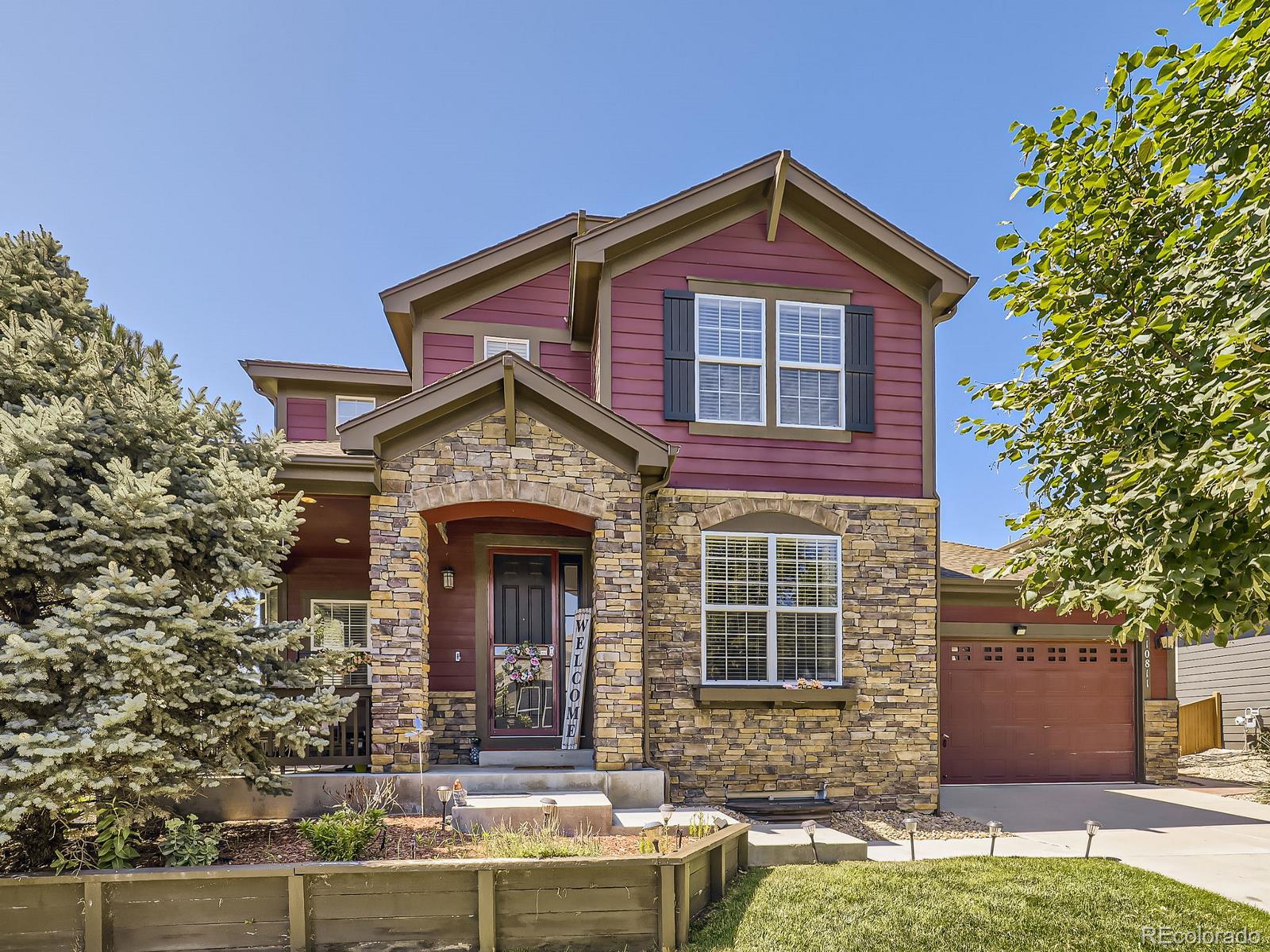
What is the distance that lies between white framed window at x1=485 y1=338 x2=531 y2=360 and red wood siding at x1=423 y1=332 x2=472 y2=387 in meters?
0.24

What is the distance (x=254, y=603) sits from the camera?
21.7 feet

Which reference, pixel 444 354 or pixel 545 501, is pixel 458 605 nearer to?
pixel 545 501

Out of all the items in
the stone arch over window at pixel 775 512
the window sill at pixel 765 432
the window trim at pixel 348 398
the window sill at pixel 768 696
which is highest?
the window trim at pixel 348 398

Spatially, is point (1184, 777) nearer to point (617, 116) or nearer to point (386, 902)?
point (386, 902)

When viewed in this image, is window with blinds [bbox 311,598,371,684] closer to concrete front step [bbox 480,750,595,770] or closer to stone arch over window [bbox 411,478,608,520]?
concrete front step [bbox 480,750,595,770]

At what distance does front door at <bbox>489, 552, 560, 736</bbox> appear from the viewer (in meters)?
10.0

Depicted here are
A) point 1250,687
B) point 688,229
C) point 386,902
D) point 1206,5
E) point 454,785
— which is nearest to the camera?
point 1206,5

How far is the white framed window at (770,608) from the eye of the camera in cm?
934

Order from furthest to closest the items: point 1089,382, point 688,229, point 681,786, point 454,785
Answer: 1. point 688,229
2. point 681,786
3. point 454,785
4. point 1089,382

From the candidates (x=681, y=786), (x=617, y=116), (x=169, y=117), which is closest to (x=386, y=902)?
(x=681, y=786)

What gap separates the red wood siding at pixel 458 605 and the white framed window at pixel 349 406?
14.1ft

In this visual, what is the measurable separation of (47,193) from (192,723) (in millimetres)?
5524

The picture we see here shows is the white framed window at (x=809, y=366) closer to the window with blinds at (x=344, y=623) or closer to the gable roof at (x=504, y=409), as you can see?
the gable roof at (x=504, y=409)

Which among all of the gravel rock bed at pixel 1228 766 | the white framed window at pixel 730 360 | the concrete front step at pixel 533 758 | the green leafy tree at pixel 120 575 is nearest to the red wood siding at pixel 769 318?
the white framed window at pixel 730 360
